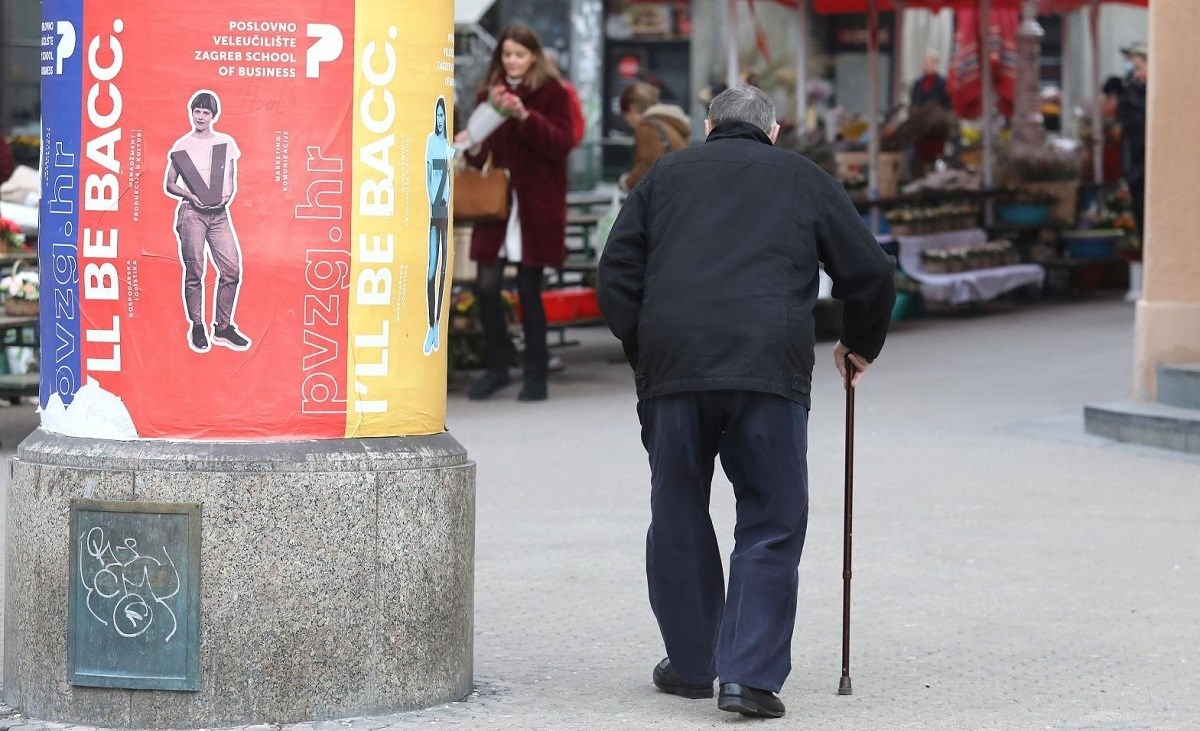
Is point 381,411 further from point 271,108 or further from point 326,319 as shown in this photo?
point 271,108

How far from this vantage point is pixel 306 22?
5.21 metres

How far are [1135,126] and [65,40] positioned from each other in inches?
592

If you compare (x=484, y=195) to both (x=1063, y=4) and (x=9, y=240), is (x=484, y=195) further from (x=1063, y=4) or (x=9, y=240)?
(x=1063, y=4)

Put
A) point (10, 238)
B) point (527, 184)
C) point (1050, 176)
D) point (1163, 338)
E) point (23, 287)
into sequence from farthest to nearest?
point (1050, 176) → point (527, 184) → point (10, 238) → point (1163, 338) → point (23, 287)

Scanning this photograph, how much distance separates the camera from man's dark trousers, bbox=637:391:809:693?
18.0 feet

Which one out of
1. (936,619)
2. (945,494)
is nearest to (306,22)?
(936,619)

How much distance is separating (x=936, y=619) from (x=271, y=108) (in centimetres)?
290

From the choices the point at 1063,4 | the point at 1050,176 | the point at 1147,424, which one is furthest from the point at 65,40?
the point at 1063,4

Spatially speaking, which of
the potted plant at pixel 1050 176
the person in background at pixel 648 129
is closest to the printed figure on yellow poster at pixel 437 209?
the person in background at pixel 648 129

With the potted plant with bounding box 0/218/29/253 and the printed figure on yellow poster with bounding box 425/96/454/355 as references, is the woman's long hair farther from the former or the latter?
the printed figure on yellow poster with bounding box 425/96/454/355

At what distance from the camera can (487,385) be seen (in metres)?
12.7

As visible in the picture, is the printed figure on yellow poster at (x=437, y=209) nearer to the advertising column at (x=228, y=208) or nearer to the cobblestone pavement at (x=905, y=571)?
the advertising column at (x=228, y=208)

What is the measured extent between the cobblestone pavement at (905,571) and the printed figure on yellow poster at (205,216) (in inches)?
41.5

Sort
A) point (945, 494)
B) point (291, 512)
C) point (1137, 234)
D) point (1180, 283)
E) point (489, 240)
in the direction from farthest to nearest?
point (1137, 234) → point (489, 240) → point (1180, 283) → point (945, 494) → point (291, 512)
